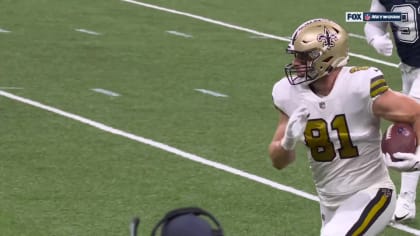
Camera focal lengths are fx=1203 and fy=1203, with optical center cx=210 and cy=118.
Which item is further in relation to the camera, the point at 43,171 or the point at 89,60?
the point at 89,60

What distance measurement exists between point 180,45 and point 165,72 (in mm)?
1675

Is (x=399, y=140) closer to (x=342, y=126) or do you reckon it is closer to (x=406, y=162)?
(x=406, y=162)

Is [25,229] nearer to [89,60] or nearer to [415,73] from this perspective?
[415,73]

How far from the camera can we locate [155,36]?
16.3 m

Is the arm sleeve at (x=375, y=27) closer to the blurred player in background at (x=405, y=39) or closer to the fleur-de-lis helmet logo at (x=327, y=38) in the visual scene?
the blurred player in background at (x=405, y=39)

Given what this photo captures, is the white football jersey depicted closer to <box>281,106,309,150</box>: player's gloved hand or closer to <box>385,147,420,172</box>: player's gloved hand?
<box>385,147,420,172</box>: player's gloved hand

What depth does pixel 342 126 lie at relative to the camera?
21.1 feet

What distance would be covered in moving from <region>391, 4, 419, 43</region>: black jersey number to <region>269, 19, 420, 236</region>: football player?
2621 millimetres

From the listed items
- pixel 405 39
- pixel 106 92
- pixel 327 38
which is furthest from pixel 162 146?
pixel 327 38

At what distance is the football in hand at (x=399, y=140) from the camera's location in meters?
6.34

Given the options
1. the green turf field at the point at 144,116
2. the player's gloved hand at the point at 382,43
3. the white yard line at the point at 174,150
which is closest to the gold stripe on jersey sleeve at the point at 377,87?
the green turf field at the point at 144,116

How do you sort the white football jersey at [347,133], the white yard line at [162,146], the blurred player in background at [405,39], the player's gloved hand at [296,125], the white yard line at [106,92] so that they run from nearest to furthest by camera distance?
1. the player's gloved hand at [296,125]
2. the white football jersey at [347,133]
3. the blurred player in background at [405,39]
4. the white yard line at [162,146]
5. the white yard line at [106,92]

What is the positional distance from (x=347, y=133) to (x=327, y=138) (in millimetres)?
110

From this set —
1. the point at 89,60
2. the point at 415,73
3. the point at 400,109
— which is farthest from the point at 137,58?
the point at 400,109
